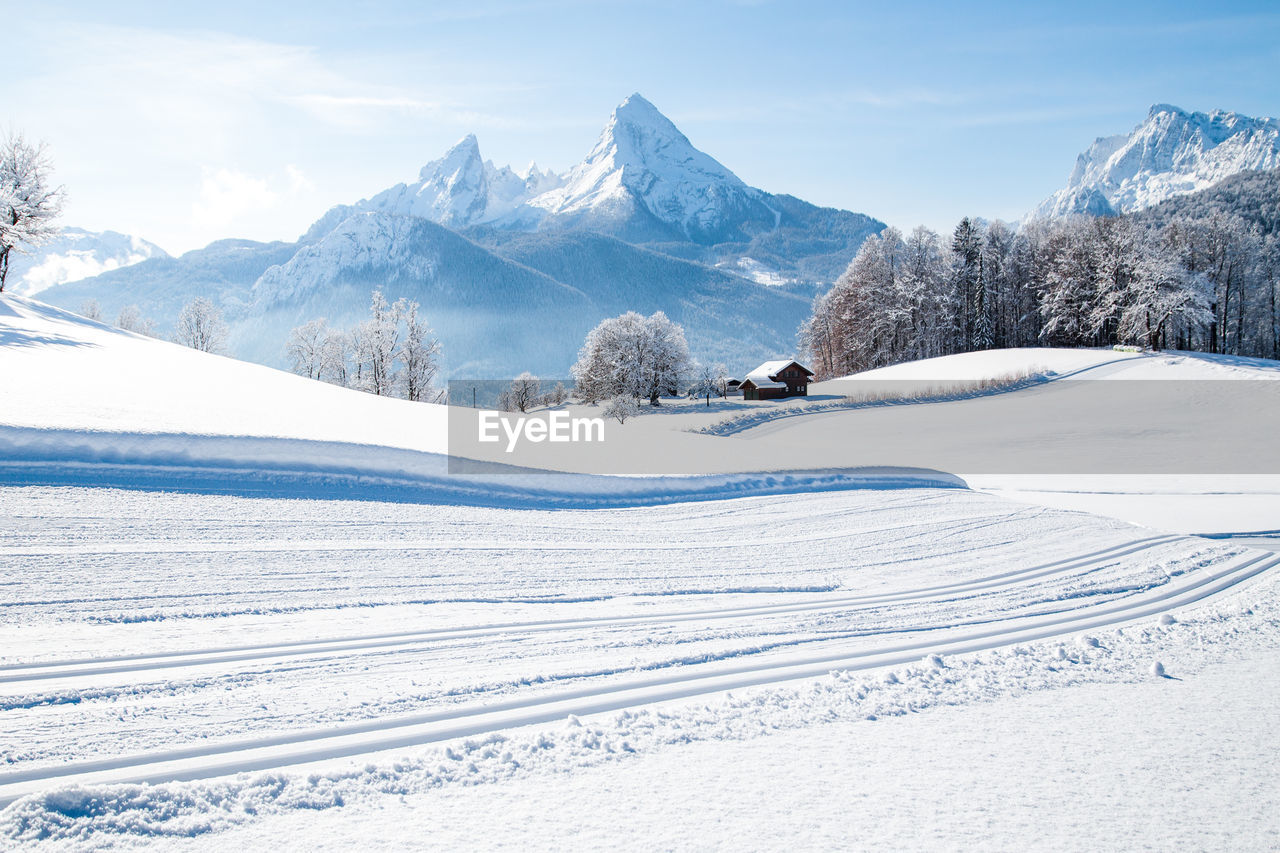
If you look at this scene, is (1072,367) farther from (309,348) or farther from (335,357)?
(309,348)

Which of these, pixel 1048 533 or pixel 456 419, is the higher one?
pixel 456 419

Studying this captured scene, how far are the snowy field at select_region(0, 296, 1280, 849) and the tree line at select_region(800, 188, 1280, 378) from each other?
43.1 meters

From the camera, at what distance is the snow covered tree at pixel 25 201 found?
1016 inches

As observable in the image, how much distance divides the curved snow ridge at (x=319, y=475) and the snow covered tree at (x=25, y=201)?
84.7 feet

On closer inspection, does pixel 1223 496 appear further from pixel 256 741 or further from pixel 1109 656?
pixel 256 741

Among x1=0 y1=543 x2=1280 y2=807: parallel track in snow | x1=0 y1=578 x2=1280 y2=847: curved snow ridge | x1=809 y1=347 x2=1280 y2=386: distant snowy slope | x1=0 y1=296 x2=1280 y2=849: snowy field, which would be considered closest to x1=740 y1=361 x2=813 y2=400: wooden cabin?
x1=809 y1=347 x2=1280 y2=386: distant snowy slope

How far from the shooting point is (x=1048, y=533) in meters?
10.4

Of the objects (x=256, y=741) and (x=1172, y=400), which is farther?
(x=1172, y=400)

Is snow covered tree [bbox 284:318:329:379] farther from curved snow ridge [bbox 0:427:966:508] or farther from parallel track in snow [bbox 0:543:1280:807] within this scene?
parallel track in snow [bbox 0:543:1280:807]

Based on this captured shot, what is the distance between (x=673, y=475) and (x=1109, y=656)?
7883 millimetres

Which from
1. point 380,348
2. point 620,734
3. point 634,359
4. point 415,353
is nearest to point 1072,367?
point 634,359

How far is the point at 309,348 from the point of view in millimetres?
51750

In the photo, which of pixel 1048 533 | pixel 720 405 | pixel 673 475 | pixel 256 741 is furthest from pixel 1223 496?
pixel 720 405

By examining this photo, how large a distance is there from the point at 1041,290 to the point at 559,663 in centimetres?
5810
